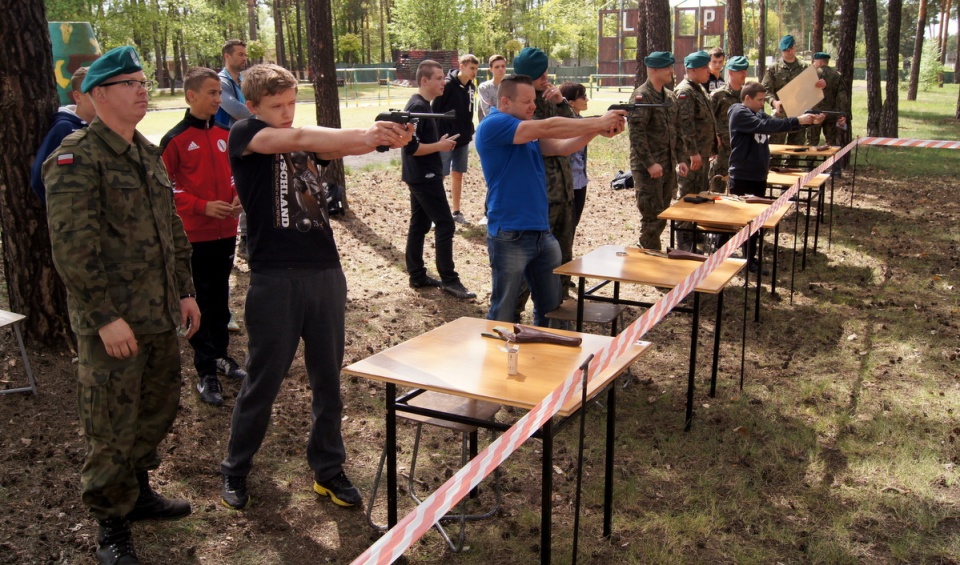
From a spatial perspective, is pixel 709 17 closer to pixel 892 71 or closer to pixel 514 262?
pixel 892 71

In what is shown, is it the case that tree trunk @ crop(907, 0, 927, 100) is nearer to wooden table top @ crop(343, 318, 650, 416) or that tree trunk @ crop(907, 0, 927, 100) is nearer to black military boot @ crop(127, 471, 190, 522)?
wooden table top @ crop(343, 318, 650, 416)

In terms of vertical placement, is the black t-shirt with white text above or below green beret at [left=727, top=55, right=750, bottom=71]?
below

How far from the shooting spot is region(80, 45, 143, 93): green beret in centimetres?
342

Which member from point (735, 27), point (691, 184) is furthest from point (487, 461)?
point (735, 27)

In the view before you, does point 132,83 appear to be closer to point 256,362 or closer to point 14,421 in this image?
point 256,362

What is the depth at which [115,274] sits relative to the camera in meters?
3.53

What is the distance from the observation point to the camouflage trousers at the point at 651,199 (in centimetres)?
816

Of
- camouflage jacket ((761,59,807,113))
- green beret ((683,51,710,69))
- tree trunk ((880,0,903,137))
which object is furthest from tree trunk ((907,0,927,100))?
green beret ((683,51,710,69))

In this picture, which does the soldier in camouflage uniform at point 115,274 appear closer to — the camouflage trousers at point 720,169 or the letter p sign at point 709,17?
the camouflage trousers at point 720,169

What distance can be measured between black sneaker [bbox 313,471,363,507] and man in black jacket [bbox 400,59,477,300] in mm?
3794

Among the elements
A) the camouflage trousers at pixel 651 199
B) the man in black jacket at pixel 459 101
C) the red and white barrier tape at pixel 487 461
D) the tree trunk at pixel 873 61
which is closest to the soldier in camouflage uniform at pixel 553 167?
the camouflage trousers at pixel 651 199

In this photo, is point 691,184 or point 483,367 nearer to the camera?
point 483,367

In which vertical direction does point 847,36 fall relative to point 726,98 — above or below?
above

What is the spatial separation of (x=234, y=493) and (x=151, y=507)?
1.28 ft
